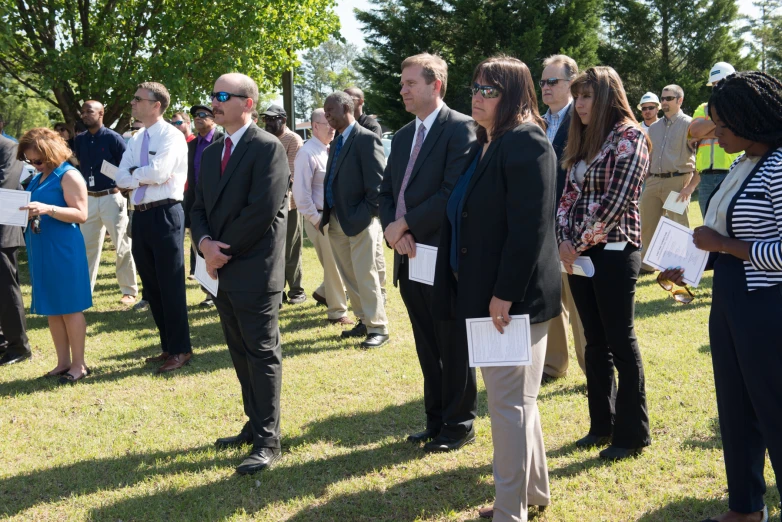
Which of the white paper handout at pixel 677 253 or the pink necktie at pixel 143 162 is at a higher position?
the pink necktie at pixel 143 162

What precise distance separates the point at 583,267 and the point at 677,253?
649mm

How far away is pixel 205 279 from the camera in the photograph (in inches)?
182

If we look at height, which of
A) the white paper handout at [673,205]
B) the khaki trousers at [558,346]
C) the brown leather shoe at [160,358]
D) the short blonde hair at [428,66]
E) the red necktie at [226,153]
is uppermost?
the short blonde hair at [428,66]

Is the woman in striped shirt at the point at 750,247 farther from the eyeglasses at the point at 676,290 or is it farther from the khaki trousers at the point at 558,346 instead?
the khaki trousers at the point at 558,346

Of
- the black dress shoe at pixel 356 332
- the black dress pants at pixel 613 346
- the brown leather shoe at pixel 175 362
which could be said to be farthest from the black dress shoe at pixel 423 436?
the black dress shoe at pixel 356 332

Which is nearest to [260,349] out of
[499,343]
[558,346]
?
[499,343]

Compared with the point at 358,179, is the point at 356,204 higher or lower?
lower

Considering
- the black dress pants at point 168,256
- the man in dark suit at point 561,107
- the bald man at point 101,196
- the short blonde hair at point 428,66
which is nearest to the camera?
the short blonde hair at point 428,66

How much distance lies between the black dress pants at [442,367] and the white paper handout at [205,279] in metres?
1.24

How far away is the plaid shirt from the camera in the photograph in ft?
13.5

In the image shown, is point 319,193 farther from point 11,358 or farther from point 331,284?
point 11,358

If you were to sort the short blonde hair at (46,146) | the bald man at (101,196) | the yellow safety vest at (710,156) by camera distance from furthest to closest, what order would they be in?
1. the bald man at (101,196)
2. the yellow safety vest at (710,156)
3. the short blonde hair at (46,146)

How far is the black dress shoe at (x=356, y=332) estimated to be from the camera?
25.5ft

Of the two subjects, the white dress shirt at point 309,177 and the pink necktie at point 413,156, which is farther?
the white dress shirt at point 309,177
